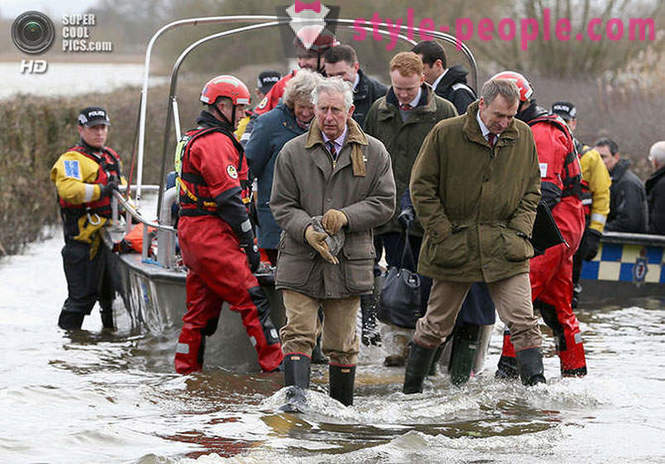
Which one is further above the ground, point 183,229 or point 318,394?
point 183,229

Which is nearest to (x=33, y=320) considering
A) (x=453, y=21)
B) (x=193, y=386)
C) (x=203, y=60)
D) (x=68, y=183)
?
(x=68, y=183)

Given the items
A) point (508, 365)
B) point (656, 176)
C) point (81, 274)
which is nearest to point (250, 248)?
point (508, 365)

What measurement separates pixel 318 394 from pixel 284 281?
0.68 metres

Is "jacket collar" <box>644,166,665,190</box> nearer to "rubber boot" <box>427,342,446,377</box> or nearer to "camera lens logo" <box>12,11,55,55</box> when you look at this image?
"rubber boot" <box>427,342,446,377</box>

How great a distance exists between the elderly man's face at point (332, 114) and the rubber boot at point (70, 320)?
517 cm

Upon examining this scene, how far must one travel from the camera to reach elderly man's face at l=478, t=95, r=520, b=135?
272 inches

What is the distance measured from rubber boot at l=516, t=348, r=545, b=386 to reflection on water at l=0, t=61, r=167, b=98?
44.6 feet

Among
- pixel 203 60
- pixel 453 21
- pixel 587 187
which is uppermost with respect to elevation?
pixel 453 21

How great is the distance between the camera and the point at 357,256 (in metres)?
6.76

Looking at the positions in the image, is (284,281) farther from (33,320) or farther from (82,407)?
(33,320)

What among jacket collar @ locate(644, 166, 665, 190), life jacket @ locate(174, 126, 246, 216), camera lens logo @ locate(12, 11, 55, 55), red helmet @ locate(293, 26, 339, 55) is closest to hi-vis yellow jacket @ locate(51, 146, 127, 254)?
red helmet @ locate(293, 26, 339, 55)

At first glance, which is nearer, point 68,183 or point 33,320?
point 68,183

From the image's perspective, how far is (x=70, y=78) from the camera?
2297cm

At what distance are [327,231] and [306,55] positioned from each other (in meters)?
2.96
